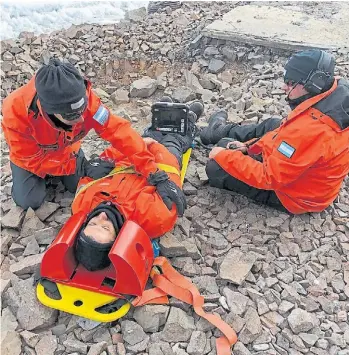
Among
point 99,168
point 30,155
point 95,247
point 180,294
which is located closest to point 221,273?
point 180,294

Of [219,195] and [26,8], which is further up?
[219,195]

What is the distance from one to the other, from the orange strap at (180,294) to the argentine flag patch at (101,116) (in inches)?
45.2

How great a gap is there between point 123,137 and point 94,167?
587 mm

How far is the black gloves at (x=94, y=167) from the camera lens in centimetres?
445

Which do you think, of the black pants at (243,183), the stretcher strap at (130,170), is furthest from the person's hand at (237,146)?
the stretcher strap at (130,170)

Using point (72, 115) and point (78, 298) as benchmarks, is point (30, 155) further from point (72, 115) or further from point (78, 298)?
point (78, 298)

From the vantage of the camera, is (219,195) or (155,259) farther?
(219,195)

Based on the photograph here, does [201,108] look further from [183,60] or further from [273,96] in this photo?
[183,60]

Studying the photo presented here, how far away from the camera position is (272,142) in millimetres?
4145

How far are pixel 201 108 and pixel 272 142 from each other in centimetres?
148

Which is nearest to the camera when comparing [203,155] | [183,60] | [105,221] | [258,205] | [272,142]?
[105,221]

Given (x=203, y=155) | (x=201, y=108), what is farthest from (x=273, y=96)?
(x=203, y=155)

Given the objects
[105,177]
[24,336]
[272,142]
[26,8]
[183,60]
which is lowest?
[26,8]

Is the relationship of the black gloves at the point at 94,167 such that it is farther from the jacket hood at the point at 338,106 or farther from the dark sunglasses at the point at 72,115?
the jacket hood at the point at 338,106
